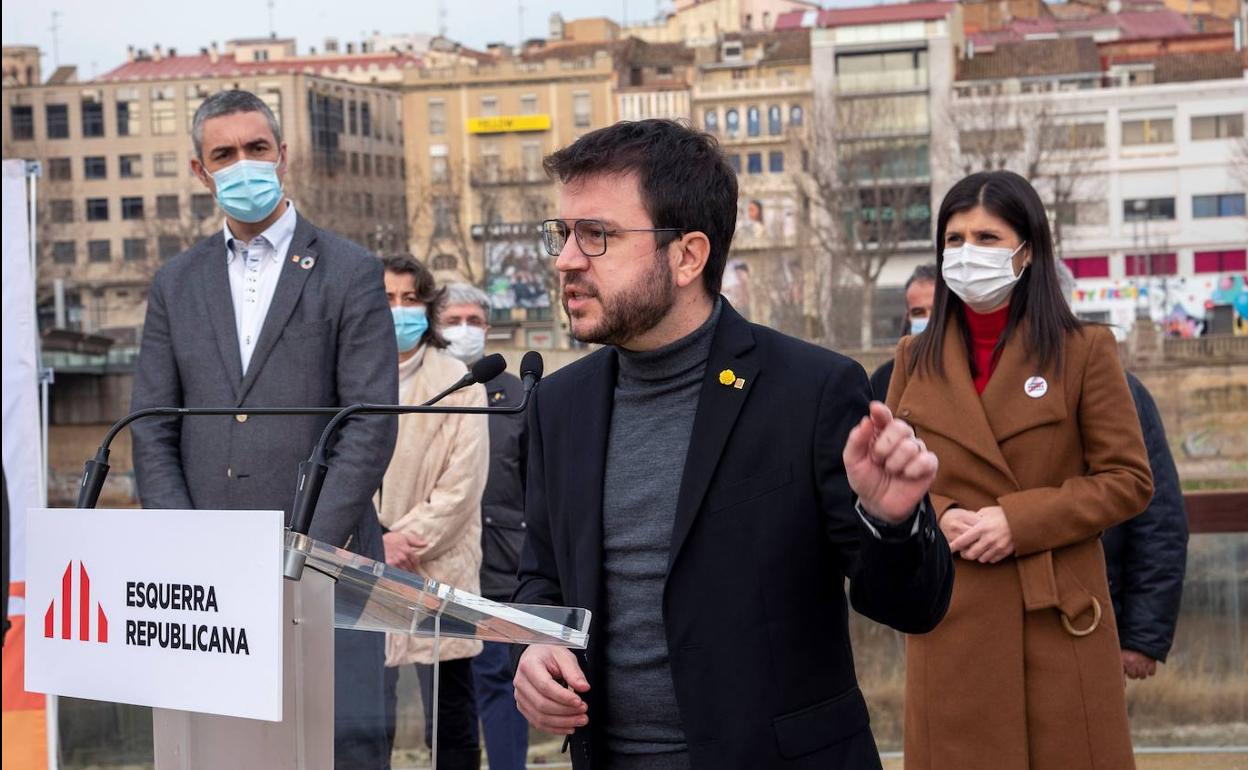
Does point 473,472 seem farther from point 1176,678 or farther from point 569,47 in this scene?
point 569,47

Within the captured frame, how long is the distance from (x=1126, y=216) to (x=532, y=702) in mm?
68866

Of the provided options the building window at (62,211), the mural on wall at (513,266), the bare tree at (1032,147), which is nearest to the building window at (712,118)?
the mural on wall at (513,266)

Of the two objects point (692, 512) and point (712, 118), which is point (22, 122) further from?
point (692, 512)

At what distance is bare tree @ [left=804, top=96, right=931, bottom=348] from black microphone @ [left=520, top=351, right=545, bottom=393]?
54265 millimetres

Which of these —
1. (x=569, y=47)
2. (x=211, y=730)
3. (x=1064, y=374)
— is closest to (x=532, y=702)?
(x=211, y=730)

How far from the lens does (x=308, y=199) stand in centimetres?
6962

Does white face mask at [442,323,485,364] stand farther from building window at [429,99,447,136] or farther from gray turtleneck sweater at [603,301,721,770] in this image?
building window at [429,99,447,136]

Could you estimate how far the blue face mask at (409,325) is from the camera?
601 cm

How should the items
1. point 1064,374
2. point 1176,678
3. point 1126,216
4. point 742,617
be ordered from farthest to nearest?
1. point 1126,216
2. point 1176,678
3. point 1064,374
4. point 742,617

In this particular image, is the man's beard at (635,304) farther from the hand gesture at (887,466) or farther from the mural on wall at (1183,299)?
the mural on wall at (1183,299)

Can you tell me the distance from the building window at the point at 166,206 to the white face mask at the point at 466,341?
258 feet

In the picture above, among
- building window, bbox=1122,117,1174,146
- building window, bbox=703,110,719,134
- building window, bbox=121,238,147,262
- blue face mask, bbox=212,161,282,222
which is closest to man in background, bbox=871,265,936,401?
blue face mask, bbox=212,161,282,222

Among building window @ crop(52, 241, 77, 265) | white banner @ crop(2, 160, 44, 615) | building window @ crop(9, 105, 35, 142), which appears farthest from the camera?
building window @ crop(9, 105, 35, 142)

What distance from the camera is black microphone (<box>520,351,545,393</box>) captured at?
3.05 metres
